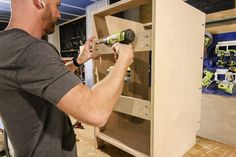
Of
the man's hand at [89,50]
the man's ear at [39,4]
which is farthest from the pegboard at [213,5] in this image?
the man's ear at [39,4]

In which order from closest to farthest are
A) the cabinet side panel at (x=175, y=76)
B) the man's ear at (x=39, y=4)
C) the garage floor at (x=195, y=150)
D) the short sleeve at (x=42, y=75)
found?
the short sleeve at (x=42, y=75) < the man's ear at (x=39, y=4) < the cabinet side panel at (x=175, y=76) < the garage floor at (x=195, y=150)

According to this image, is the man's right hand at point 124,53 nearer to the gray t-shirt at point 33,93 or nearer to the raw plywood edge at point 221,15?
the gray t-shirt at point 33,93

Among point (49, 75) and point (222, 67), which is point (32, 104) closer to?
point (49, 75)

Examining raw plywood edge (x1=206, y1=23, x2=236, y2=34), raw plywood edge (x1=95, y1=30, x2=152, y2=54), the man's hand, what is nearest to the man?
raw plywood edge (x1=95, y1=30, x2=152, y2=54)

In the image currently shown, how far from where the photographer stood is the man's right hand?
0.62 meters

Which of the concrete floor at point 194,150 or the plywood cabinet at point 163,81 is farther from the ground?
the plywood cabinet at point 163,81

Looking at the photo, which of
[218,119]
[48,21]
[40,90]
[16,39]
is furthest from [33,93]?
[218,119]

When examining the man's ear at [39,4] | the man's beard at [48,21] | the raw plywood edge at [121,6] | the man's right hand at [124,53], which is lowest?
the man's right hand at [124,53]

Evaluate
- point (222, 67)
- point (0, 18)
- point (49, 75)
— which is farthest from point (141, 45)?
point (0, 18)

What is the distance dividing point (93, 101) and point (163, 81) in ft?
1.17

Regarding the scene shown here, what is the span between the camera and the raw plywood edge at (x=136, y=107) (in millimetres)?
719

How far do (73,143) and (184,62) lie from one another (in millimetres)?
612

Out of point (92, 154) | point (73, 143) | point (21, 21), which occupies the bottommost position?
→ point (92, 154)

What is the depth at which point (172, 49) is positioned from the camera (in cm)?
75
